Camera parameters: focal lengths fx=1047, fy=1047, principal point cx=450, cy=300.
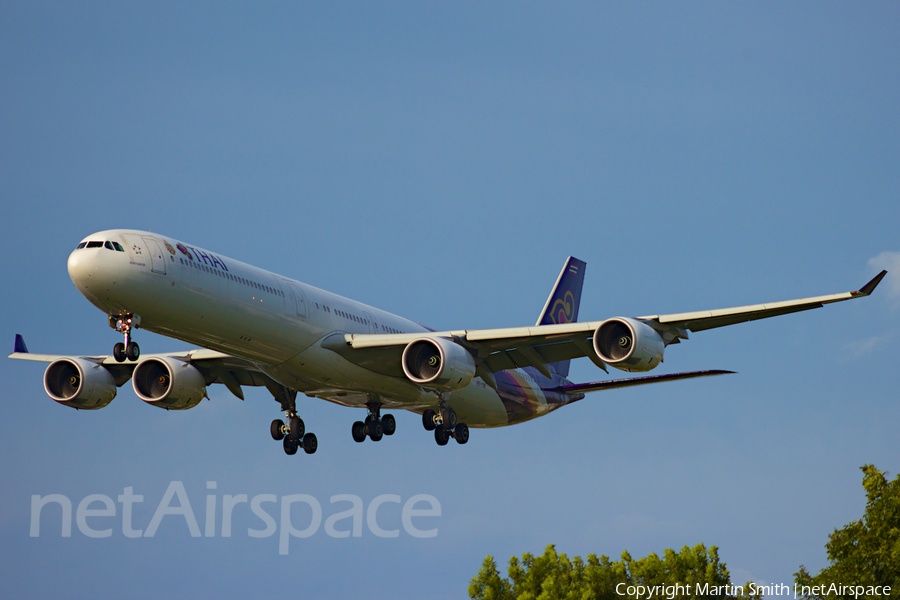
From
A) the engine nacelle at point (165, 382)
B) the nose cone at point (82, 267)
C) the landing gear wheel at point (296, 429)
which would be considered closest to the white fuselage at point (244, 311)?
the nose cone at point (82, 267)

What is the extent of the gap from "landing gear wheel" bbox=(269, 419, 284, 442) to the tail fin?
14.5 meters

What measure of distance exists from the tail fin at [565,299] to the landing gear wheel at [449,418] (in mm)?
11379

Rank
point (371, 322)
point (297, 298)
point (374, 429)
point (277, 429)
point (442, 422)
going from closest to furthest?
1. point (297, 298)
2. point (371, 322)
3. point (442, 422)
4. point (277, 429)
5. point (374, 429)

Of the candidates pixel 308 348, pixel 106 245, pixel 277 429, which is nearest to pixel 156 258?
pixel 106 245

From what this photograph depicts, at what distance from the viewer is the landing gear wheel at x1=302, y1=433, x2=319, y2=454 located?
41.1m

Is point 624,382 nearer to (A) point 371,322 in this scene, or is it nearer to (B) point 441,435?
(B) point 441,435

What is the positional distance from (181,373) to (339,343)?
23.7ft

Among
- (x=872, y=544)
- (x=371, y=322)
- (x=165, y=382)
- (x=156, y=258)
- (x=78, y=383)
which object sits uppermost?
(x=371, y=322)

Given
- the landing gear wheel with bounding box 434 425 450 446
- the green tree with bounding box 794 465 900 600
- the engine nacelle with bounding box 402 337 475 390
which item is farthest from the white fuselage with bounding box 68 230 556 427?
the green tree with bounding box 794 465 900 600

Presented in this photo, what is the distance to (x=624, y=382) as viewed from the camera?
41875 mm

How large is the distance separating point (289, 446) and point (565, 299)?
17.6m

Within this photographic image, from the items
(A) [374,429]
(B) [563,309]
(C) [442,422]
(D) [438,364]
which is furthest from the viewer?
(B) [563,309]

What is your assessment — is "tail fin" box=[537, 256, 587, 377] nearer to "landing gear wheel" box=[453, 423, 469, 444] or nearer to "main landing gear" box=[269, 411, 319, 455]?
"landing gear wheel" box=[453, 423, 469, 444]

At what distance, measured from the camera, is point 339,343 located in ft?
117
